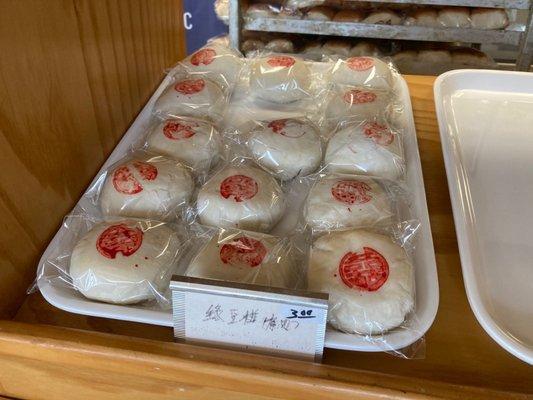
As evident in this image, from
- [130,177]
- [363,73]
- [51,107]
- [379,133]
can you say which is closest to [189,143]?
[130,177]

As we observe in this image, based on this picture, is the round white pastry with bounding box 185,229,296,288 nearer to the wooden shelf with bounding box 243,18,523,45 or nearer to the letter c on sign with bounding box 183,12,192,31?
the wooden shelf with bounding box 243,18,523,45

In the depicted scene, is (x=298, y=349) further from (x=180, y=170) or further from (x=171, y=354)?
(x=180, y=170)

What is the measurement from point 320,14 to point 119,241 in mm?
1329

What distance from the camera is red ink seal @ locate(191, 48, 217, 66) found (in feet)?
4.42

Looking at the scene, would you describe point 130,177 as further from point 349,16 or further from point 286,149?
point 349,16

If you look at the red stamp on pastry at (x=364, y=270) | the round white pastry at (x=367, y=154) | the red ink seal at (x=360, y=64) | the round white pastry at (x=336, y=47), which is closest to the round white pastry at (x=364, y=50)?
the round white pastry at (x=336, y=47)

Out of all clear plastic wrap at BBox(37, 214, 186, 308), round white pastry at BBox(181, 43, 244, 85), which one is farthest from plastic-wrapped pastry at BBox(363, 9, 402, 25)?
clear plastic wrap at BBox(37, 214, 186, 308)

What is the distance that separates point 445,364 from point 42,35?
2.54 ft

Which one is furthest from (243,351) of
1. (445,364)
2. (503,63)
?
(503,63)

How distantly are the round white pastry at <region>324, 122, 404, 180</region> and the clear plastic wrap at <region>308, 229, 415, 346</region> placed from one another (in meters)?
0.21

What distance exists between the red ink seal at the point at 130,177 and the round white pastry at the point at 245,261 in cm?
19

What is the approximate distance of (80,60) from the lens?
942 mm

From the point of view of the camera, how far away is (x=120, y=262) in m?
0.80

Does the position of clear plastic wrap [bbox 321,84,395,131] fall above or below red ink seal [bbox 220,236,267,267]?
above
